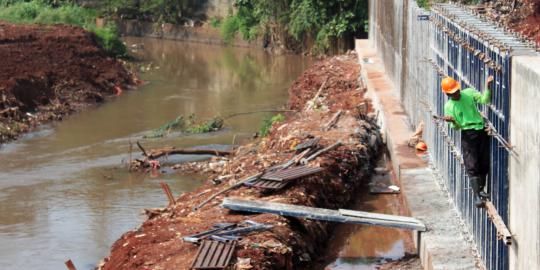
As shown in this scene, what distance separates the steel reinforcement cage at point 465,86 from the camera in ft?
29.2

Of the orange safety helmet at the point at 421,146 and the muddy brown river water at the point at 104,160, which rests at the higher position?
the orange safety helmet at the point at 421,146

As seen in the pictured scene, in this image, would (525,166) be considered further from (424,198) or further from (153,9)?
(153,9)

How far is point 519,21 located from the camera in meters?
20.0

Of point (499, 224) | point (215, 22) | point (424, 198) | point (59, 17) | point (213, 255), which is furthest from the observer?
point (215, 22)

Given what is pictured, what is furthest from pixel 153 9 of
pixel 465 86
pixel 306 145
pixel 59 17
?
pixel 465 86

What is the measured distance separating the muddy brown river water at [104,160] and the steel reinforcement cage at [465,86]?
5229 mm

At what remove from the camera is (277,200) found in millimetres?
12602

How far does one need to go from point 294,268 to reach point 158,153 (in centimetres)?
1010

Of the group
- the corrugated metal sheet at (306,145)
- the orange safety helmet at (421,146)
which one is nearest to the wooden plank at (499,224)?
the orange safety helmet at (421,146)

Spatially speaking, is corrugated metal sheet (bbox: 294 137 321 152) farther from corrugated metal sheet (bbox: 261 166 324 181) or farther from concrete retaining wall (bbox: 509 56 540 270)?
concrete retaining wall (bbox: 509 56 540 270)

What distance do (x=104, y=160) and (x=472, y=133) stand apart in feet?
43.7

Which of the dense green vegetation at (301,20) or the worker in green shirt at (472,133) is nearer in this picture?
the worker in green shirt at (472,133)

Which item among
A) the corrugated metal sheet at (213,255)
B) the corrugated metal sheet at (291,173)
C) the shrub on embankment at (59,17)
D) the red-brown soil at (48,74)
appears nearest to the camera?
the corrugated metal sheet at (213,255)

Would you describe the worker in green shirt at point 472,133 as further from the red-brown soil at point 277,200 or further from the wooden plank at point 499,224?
the red-brown soil at point 277,200
